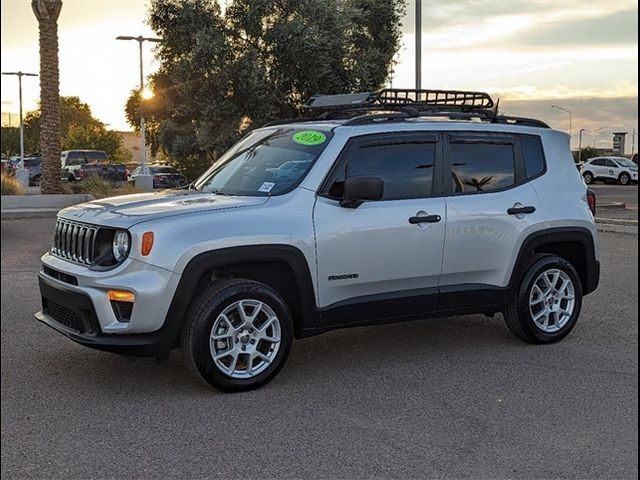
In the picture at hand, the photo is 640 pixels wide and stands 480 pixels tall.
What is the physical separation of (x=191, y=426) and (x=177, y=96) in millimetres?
21224

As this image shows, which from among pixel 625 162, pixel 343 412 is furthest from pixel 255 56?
pixel 625 162

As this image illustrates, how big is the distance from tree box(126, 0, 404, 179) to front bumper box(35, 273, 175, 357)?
54.0 feet

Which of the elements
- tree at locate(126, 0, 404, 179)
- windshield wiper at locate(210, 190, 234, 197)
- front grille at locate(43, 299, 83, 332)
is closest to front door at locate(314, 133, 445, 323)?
windshield wiper at locate(210, 190, 234, 197)

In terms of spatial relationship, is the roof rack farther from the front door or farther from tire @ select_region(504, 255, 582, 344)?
tire @ select_region(504, 255, 582, 344)

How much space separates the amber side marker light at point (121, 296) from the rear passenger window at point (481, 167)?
2.65 metres

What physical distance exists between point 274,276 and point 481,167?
2.00 m

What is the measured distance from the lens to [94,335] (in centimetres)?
466

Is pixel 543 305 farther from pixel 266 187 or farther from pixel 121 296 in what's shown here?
pixel 121 296

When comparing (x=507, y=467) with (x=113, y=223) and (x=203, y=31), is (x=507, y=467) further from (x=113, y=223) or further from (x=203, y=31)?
(x=203, y=31)

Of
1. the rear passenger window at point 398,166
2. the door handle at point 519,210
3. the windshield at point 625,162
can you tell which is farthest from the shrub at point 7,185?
the windshield at point 625,162

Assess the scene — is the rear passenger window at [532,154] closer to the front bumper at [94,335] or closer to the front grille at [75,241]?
the front bumper at [94,335]

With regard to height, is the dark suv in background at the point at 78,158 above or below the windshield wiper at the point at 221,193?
above

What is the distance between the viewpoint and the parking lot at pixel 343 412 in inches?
150

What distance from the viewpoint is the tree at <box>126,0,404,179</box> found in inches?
816
